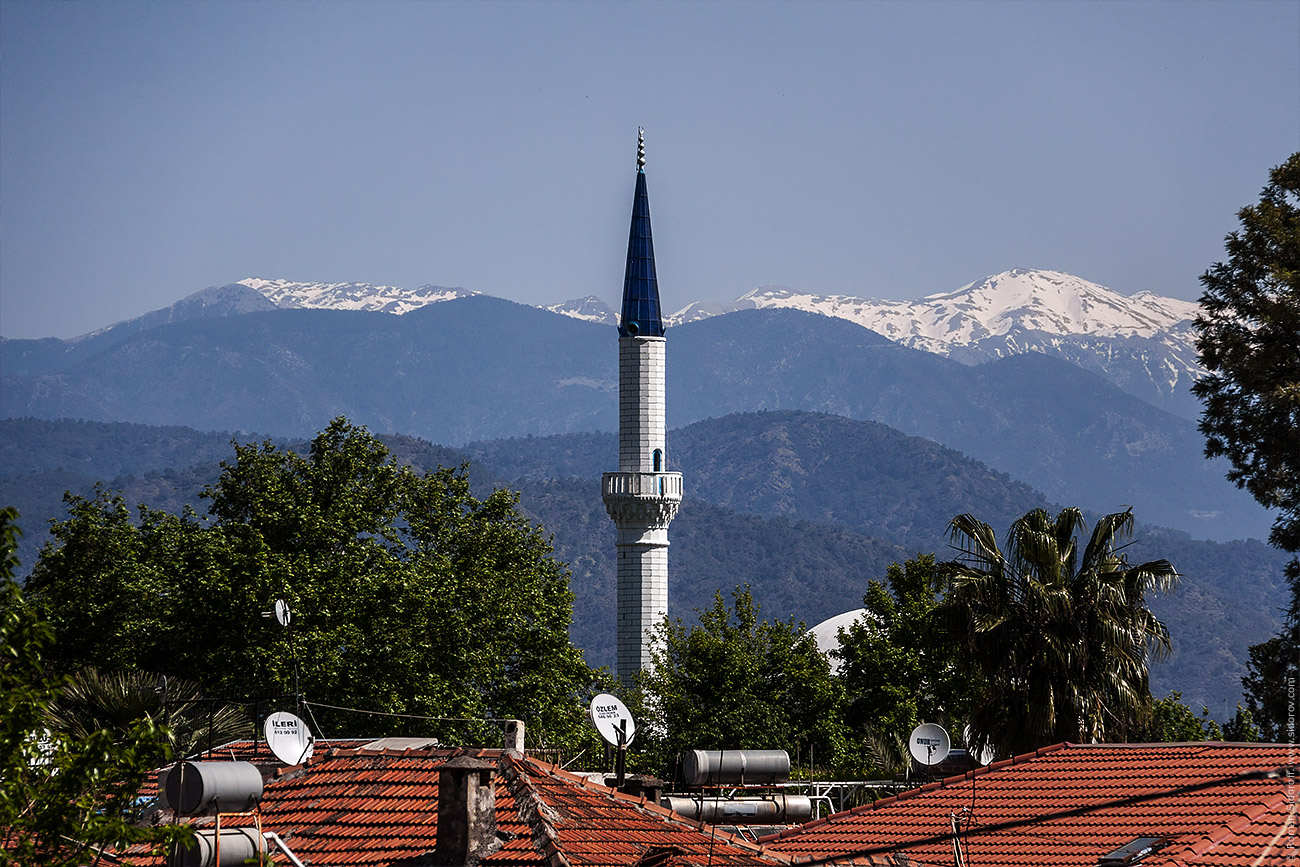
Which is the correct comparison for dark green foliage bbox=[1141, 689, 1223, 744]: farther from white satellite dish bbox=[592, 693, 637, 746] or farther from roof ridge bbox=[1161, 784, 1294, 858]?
roof ridge bbox=[1161, 784, 1294, 858]

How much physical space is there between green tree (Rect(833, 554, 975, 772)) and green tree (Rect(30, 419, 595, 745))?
386 inches

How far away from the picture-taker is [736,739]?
4909 centimetres

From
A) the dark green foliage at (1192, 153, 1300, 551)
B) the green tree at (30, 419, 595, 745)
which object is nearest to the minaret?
the green tree at (30, 419, 595, 745)

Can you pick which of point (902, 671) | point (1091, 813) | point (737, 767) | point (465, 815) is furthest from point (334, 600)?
point (465, 815)

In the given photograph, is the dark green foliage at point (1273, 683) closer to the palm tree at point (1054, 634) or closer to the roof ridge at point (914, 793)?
the palm tree at point (1054, 634)

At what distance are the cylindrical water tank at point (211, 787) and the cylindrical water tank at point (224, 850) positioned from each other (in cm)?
25

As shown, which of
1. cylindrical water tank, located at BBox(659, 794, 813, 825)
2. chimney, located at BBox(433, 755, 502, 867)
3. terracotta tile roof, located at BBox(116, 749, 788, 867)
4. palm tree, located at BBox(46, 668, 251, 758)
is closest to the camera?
chimney, located at BBox(433, 755, 502, 867)

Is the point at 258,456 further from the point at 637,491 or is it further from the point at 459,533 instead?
the point at 637,491

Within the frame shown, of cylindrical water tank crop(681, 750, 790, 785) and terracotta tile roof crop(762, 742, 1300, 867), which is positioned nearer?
terracotta tile roof crop(762, 742, 1300, 867)

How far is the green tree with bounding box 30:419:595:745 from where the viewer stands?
135ft

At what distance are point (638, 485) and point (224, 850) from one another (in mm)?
55678

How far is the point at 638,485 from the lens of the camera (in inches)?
2704

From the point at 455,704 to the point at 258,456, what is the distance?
12.1 meters

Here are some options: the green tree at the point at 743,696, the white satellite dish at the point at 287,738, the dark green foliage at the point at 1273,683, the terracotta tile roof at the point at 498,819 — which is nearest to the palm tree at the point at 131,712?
the white satellite dish at the point at 287,738
